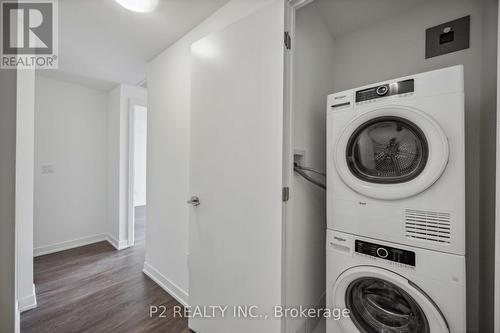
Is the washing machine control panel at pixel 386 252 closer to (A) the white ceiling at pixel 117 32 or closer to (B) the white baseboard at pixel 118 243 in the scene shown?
(A) the white ceiling at pixel 117 32

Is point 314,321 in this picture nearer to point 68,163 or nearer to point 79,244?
point 79,244

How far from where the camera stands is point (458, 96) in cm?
92

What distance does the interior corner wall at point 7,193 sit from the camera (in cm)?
34

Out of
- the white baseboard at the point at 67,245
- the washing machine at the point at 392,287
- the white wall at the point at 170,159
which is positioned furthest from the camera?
the white baseboard at the point at 67,245

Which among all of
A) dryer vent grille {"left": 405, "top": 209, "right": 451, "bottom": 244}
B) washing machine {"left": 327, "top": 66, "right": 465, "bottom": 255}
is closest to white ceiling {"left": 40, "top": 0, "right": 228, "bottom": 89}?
washing machine {"left": 327, "top": 66, "right": 465, "bottom": 255}

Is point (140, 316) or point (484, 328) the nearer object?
point (484, 328)

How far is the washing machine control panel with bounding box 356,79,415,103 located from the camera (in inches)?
40.6

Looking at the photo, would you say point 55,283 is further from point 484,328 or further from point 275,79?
point 484,328

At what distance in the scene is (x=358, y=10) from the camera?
5.02ft

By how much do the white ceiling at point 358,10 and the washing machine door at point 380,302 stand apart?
1751 mm

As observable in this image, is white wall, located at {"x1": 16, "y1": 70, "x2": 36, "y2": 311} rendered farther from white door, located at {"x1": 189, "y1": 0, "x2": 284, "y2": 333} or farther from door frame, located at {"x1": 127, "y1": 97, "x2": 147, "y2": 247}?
white door, located at {"x1": 189, "y1": 0, "x2": 284, "y2": 333}

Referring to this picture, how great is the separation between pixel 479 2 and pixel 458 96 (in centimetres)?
83

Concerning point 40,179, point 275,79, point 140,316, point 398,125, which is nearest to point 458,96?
point 398,125

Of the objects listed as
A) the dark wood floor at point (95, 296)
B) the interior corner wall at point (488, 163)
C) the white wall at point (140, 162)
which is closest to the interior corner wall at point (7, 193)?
the dark wood floor at point (95, 296)
